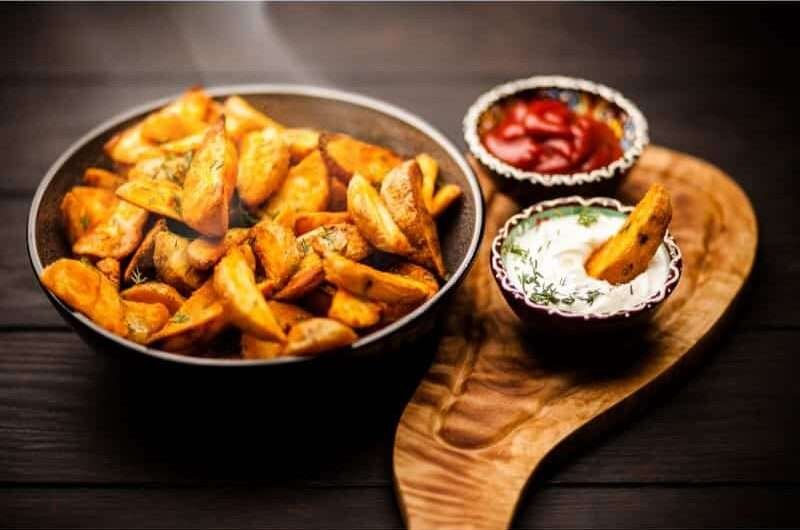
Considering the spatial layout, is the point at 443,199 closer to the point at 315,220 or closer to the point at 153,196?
the point at 315,220

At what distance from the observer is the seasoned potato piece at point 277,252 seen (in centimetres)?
194

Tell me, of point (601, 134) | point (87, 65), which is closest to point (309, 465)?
point (601, 134)

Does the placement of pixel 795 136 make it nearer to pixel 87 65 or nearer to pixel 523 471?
pixel 523 471

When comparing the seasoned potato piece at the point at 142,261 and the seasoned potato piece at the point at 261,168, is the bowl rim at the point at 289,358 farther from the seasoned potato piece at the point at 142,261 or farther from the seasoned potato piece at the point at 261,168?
the seasoned potato piece at the point at 261,168

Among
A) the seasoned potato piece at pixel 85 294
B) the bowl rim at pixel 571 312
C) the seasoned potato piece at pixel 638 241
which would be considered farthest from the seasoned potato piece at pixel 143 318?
the seasoned potato piece at pixel 638 241

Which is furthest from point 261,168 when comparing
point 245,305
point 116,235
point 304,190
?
point 245,305

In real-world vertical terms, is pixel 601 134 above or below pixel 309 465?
above

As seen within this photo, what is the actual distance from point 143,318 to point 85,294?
111mm

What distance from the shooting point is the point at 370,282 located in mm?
1873

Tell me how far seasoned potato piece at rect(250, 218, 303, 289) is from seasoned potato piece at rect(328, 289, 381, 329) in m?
0.11

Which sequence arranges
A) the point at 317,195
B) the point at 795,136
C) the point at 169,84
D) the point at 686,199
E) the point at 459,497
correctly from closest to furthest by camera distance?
the point at 459,497
the point at 317,195
the point at 686,199
the point at 795,136
the point at 169,84

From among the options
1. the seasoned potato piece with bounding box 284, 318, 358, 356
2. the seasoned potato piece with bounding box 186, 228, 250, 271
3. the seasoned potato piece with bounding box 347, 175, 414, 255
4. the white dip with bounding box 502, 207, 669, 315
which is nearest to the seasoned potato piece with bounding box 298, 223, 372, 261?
the seasoned potato piece with bounding box 347, 175, 414, 255

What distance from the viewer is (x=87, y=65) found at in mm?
3238

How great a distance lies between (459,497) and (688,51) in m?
1.99
